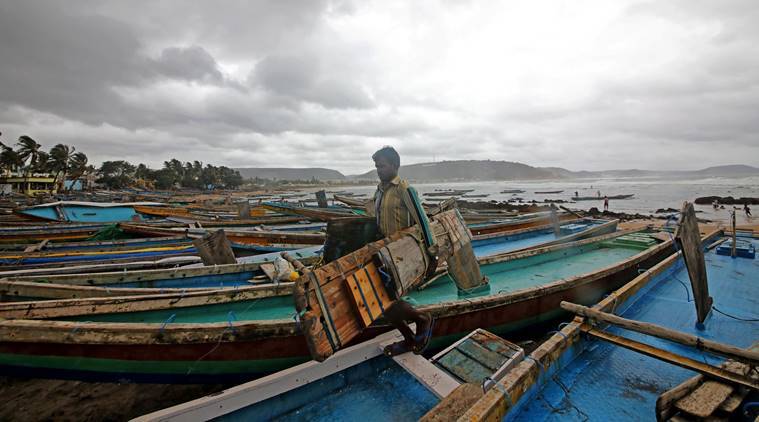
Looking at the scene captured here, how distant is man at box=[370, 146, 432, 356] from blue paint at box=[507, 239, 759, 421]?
3.91 feet

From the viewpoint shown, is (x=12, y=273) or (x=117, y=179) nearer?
(x=12, y=273)

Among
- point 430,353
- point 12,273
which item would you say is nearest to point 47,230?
point 12,273

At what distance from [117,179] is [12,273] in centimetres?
8136

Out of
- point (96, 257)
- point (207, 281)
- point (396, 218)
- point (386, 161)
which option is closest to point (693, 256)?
point (396, 218)

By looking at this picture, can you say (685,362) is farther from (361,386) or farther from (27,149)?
(27,149)

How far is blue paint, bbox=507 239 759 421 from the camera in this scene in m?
2.94

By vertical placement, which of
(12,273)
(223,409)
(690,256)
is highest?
(690,256)

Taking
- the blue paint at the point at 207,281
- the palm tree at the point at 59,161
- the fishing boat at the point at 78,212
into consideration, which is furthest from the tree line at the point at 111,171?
the blue paint at the point at 207,281

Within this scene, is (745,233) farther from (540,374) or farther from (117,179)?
(117,179)

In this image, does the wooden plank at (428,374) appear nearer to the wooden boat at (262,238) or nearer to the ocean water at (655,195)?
the wooden boat at (262,238)

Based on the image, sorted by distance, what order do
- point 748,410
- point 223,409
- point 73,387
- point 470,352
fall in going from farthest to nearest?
point 73,387 → point 470,352 → point 223,409 → point 748,410

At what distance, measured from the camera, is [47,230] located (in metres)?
11.4

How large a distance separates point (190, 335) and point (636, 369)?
5067mm

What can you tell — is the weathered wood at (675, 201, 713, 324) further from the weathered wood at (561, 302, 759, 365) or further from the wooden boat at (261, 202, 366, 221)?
the wooden boat at (261, 202, 366, 221)
